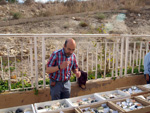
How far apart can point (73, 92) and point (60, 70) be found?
1138 millimetres

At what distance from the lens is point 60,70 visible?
296cm

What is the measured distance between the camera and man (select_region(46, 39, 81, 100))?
278 cm

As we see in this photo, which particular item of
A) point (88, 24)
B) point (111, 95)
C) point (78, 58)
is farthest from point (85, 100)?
point (88, 24)

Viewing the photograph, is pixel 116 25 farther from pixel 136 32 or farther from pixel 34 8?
pixel 34 8

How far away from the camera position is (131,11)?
54.6ft

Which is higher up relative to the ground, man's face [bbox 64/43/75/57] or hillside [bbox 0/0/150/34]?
hillside [bbox 0/0/150/34]

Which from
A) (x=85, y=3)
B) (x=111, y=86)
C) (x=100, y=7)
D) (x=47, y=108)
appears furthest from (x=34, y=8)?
(x=47, y=108)

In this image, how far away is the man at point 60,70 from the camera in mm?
2779

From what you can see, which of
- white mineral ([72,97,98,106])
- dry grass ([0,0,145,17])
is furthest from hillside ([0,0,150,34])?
white mineral ([72,97,98,106])

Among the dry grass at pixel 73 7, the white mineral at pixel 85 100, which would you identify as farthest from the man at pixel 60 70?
the dry grass at pixel 73 7

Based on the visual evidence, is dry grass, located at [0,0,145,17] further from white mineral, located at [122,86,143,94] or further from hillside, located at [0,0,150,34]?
white mineral, located at [122,86,143,94]

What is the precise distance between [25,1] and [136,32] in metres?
13.0

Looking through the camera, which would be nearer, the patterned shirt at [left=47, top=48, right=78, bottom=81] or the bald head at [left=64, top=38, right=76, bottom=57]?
the bald head at [left=64, top=38, right=76, bottom=57]

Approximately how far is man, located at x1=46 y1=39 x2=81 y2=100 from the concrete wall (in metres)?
0.63
